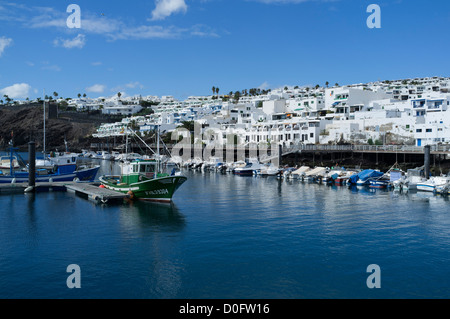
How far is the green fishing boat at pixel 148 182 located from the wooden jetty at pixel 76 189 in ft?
3.53

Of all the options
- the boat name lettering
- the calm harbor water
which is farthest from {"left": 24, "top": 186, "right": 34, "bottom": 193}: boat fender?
the boat name lettering

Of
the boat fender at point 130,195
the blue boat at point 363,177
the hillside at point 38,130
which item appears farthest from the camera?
the hillside at point 38,130

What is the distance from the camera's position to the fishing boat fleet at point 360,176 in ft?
132

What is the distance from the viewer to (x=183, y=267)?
55.5 feet

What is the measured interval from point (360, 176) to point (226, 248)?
3111 cm

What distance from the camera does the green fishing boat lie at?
32.8 m

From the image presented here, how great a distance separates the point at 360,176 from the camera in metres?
46.0

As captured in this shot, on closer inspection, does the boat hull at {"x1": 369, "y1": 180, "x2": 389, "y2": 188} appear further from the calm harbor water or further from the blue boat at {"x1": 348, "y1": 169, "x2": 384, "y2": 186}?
the calm harbor water

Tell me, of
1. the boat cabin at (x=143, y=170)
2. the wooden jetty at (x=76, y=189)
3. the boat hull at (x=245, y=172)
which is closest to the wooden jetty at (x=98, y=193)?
the wooden jetty at (x=76, y=189)

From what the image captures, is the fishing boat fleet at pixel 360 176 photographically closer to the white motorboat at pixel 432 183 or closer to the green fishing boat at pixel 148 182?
the white motorboat at pixel 432 183

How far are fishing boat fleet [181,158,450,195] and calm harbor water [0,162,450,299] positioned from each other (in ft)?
21.8

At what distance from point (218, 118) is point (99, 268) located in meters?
96.7

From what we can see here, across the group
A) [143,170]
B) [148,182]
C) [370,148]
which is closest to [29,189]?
[143,170]
